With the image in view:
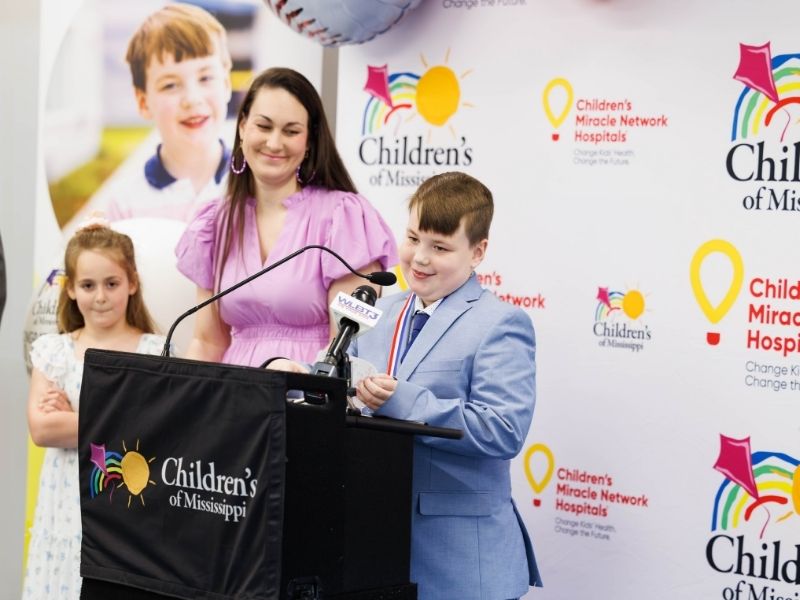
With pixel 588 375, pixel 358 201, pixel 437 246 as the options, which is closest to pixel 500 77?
pixel 358 201

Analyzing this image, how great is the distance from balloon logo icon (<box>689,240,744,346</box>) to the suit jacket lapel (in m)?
0.86

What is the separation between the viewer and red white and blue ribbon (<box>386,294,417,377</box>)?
2.41m

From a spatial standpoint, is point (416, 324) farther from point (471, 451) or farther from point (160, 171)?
point (160, 171)

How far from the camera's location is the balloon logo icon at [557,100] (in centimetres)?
328

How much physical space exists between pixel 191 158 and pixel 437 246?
2.14 m

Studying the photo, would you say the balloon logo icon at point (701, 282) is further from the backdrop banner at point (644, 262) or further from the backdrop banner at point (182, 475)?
the backdrop banner at point (182, 475)

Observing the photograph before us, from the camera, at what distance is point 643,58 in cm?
313

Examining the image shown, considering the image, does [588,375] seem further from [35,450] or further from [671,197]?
[35,450]

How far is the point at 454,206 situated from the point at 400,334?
296 millimetres

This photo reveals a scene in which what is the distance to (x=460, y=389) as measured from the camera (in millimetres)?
2340

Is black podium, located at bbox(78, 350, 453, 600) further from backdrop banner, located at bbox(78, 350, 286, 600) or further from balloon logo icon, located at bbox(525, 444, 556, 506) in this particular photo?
balloon logo icon, located at bbox(525, 444, 556, 506)

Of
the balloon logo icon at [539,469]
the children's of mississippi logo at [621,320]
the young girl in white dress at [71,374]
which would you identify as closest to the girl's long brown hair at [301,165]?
the young girl in white dress at [71,374]

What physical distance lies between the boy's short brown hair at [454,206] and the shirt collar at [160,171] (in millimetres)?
1952

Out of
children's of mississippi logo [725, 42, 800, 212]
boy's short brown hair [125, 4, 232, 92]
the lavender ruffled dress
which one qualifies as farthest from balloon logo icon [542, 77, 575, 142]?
boy's short brown hair [125, 4, 232, 92]
